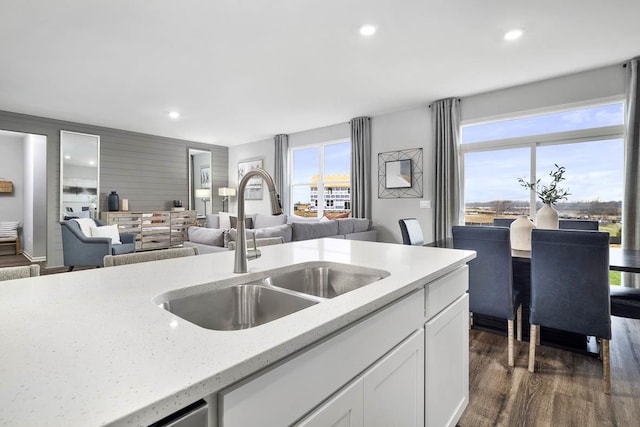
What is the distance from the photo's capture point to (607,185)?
377 cm

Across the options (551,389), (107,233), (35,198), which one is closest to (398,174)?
(551,389)

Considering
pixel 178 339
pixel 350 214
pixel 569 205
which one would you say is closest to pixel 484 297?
pixel 178 339

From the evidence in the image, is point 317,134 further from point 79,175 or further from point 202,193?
point 79,175

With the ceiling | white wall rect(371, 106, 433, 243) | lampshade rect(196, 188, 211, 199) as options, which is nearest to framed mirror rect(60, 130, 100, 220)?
the ceiling

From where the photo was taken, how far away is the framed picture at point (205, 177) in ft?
26.4

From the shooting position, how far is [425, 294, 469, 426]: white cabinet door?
4.21 ft

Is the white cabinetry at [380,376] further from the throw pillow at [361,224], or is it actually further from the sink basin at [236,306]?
the throw pillow at [361,224]

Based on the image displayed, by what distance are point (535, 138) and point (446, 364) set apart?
3937 millimetres

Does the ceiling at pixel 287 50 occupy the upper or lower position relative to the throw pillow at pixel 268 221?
upper

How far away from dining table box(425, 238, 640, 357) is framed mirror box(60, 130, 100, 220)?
6.34m

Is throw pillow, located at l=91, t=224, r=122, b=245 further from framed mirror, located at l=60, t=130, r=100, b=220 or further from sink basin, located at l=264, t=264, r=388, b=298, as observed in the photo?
sink basin, located at l=264, t=264, r=388, b=298

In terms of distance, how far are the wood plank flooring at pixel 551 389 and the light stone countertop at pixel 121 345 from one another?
4.20 ft

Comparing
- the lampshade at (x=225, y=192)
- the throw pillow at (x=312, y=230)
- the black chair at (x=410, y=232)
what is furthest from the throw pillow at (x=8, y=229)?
the black chair at (x=410, y=232)

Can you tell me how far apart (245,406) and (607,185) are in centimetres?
480
